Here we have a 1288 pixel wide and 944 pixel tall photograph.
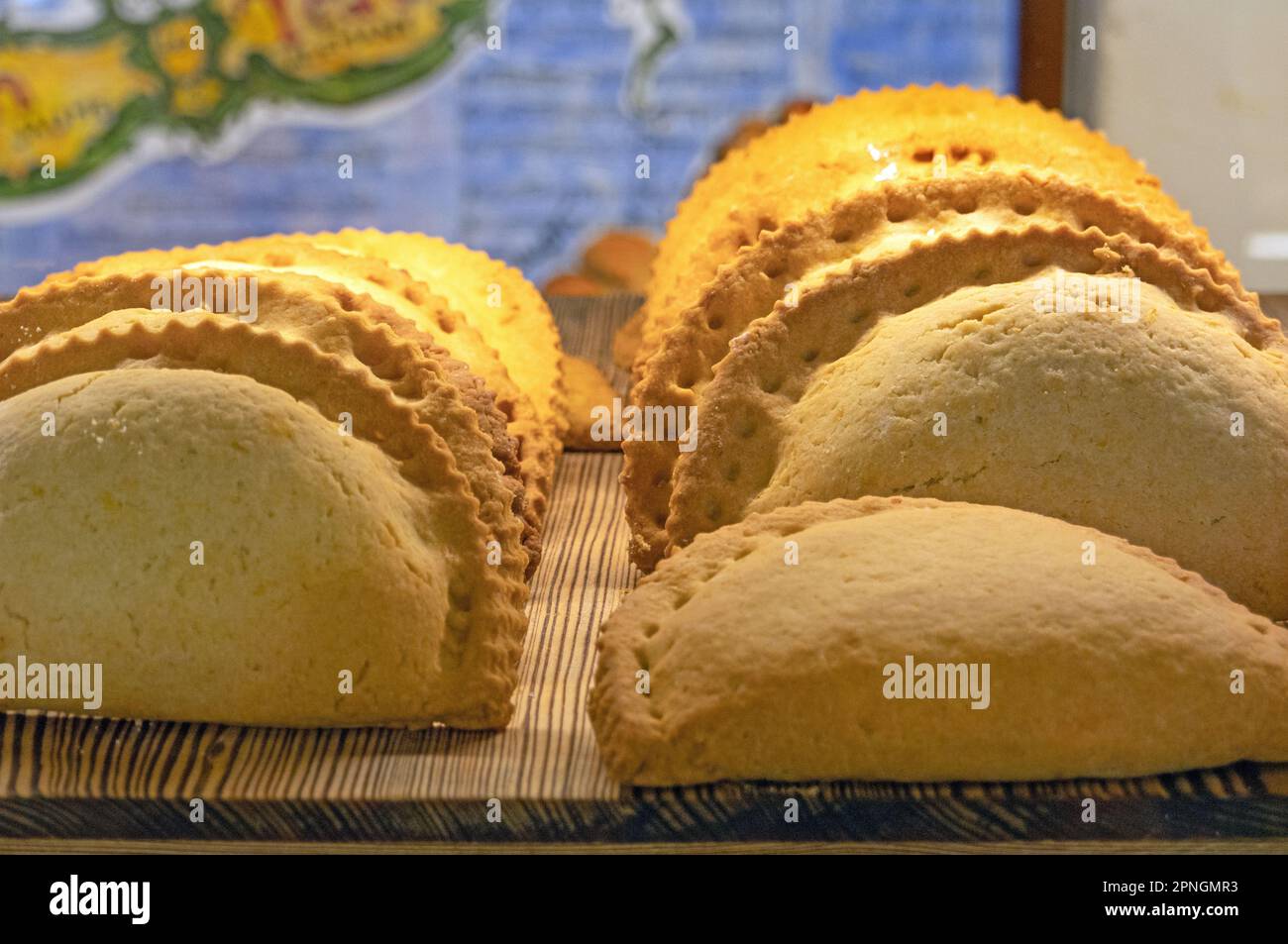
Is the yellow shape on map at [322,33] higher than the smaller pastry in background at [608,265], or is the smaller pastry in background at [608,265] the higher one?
the yellow shape on map at [322,33]

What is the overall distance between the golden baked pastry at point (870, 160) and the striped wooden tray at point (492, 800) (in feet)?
3.31

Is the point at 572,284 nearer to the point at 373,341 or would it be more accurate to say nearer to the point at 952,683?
the point at 373,341

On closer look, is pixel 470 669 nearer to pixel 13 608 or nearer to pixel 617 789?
pixel 617 789

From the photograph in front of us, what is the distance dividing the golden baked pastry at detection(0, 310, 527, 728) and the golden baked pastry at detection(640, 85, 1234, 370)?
2.69 feet

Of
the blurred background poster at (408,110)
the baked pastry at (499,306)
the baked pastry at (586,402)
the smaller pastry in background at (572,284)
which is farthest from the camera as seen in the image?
the smaller pastry in background at (572,284)

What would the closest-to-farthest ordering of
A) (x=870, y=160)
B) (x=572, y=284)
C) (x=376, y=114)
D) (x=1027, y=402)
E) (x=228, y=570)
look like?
(x=228, y=570)
(x=1027, y=402)
(x=870, y=160)
(x=376, y=114)
(x=572, y=284)

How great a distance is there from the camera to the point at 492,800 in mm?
1574

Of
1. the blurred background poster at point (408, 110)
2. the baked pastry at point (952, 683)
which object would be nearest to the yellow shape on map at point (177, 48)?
the blurred background poster at point (408, 110)

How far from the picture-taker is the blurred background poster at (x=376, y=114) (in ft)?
16.1

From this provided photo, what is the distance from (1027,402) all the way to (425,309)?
99 cm

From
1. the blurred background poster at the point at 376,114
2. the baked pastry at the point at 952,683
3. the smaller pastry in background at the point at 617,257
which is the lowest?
the baked pastry at the point at 952,683

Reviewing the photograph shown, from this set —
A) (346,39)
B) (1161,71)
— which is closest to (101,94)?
(346,39)

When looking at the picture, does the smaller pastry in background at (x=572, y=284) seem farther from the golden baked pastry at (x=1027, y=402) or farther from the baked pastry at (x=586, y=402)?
the golden baked pastry at (x=1027, y=402)

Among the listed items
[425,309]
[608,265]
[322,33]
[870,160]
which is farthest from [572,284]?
[425,309]
